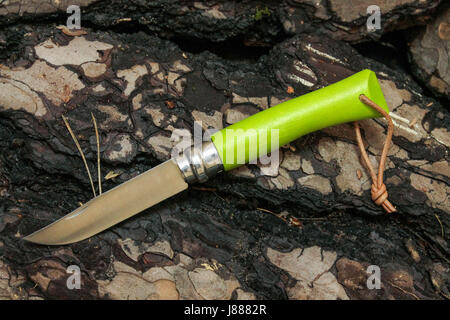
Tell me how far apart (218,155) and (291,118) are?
1.02ft

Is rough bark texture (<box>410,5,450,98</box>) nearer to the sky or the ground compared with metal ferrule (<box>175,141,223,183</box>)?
nearer to the sky

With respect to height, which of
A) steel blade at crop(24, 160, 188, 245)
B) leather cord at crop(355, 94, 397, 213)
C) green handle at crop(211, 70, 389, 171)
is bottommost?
steel blade at crop(24, 160, 188, 245)

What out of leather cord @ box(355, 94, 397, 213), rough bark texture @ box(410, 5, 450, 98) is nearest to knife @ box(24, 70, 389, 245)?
leather cord @ box(355, 94, 397, 213)

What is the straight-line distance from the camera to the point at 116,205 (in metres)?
1.75

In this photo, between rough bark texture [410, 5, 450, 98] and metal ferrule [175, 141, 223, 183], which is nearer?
metal ferrule [175, 141, 223, 183]

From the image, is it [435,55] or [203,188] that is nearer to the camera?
[203,188]

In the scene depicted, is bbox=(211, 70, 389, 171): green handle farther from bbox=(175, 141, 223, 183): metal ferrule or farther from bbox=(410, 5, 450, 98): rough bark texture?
bbox=(410, 5, 450, 98): rough bark texture

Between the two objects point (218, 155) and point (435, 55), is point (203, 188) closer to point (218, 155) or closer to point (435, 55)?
point (218, 155)

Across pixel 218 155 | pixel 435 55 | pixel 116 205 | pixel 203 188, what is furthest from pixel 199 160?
pixel 435 55

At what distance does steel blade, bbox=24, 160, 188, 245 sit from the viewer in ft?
5.65

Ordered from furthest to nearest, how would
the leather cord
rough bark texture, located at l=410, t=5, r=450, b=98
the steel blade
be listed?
rough bark texture, located at l=410, t=5, r=450, b=98 < the leather cord < the steel blade

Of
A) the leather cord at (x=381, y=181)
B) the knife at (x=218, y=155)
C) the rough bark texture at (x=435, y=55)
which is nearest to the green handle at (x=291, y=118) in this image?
the knife at (x=218, y=155)

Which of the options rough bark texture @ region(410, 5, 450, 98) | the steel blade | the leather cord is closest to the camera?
the steel blade

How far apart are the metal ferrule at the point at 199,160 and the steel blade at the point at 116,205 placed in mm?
33
